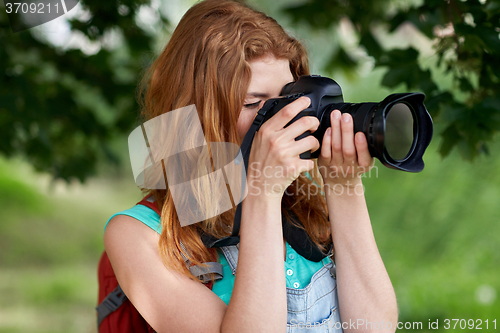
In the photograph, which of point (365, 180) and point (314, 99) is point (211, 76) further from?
point (365, 180)

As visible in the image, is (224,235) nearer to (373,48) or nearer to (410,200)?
(373,48)

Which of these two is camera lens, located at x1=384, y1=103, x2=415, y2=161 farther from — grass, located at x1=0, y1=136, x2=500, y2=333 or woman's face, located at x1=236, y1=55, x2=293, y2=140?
grass, located at x1=0, y1=136, x2=500, y2=333

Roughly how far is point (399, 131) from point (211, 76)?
420 millimetres

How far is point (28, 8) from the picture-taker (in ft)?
5.04

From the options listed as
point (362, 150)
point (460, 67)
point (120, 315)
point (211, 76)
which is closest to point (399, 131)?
point (362, 150)

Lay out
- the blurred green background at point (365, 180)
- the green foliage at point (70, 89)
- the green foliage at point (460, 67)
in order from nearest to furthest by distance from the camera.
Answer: the green foliage at point (460, 67)
the blurred green background at point (365, 180)
the green foliage at point (70, 89)

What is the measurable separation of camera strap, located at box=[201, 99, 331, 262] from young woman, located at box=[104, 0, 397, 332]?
Result: 0.06 ft

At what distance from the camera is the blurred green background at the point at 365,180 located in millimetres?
1258

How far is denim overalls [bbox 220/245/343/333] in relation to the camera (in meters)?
0.83

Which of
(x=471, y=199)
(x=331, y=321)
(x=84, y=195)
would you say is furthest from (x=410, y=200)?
(x=84, y=195)

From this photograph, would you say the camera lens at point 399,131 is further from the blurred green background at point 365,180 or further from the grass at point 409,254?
the grass at point 409,254

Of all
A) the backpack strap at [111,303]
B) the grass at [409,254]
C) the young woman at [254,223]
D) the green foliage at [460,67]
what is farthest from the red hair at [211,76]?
the grass at [409,254]

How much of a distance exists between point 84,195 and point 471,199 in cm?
428

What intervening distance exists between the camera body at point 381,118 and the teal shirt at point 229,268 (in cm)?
25
